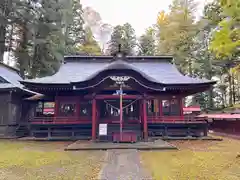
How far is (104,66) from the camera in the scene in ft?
50.8

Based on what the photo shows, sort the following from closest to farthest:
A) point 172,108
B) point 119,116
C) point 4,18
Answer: point 119,116 → point 172,108 → point 4,18

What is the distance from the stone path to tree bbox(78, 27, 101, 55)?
25.6m

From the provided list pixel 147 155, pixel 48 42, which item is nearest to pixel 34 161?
pixel 147 155

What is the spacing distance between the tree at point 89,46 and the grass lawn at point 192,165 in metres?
25.5

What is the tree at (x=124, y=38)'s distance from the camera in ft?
114

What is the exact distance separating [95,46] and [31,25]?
12033mm

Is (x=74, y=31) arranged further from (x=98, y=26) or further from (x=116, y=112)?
(x=116, y=112)

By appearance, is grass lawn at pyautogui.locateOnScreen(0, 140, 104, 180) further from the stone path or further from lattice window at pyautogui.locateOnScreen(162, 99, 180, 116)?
lattice window at pyautogui.locateOnScreen(162, 99, 180, 116)

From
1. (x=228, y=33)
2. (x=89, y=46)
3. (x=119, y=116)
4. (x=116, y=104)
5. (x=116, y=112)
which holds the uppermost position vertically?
(x=89, y=46)

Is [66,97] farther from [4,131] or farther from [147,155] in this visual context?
[147,155]

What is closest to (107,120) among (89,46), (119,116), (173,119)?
(119,116)

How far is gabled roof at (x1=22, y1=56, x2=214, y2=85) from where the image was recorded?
1287 cm

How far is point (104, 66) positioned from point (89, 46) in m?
17.2

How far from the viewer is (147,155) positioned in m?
7.52
